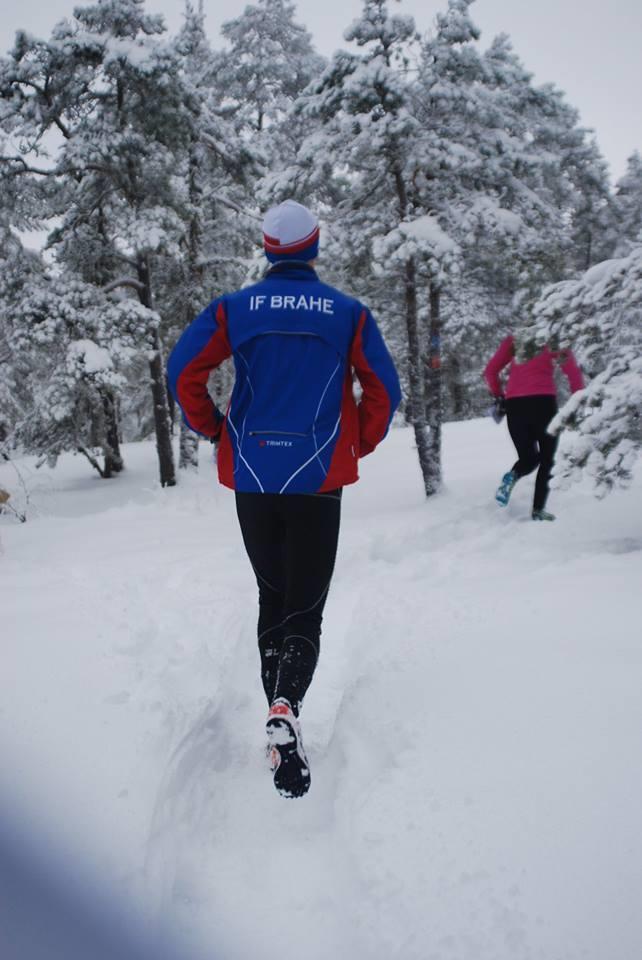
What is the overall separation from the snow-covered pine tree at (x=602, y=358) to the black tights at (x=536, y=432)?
126 cm

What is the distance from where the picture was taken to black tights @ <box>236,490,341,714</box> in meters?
2.62

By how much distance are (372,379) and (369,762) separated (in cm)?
163

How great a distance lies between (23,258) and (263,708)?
12.3m

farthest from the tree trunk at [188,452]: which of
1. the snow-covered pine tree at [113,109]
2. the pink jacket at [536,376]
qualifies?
the pink jacket at [536,376]

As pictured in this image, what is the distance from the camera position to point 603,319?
5.00 m

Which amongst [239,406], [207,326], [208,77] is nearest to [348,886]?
[239,406]

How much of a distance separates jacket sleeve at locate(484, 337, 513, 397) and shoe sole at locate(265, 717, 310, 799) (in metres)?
5.41

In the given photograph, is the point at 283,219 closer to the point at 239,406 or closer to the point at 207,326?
the point at 207,326

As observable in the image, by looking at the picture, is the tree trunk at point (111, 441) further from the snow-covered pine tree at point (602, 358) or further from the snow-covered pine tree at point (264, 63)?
the snow-covered pine tree at point (602, 358)

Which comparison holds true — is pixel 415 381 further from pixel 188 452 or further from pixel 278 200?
pixel 188 452

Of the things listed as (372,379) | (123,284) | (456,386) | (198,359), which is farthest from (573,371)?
(456,386)

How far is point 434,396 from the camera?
1072 cm

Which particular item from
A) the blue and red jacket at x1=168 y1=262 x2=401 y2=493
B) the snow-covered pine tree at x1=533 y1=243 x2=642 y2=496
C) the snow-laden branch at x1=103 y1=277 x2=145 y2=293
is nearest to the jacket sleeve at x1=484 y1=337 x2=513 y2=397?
the snow-covered pine tree at x1=533 y1=243 x2=642 y2=496

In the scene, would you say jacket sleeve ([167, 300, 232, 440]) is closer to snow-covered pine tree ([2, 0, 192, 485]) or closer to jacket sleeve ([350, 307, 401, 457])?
jacket sleeve ([350, 307, 401, 457])
